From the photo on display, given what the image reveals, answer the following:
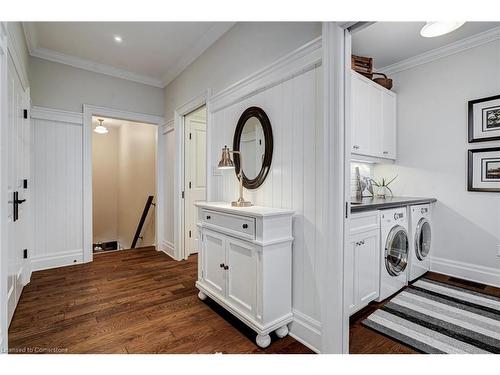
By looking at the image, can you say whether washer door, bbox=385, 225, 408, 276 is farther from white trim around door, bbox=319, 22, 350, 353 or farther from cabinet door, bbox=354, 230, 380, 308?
white trim around door, bbox=319, 22, 350, 353

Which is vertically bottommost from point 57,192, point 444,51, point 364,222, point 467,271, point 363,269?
point 467,271

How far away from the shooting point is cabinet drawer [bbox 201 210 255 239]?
1.71m

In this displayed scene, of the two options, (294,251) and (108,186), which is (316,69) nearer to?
(294,251)

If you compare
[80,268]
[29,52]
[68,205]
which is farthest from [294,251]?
[29,52]

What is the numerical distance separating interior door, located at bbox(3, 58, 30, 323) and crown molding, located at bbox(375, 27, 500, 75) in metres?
3.94

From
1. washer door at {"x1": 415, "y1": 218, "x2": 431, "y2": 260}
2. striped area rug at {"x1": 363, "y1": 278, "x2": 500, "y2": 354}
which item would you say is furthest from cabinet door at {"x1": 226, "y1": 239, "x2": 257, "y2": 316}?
washer door at {"x1": 415, "y1": 218, "x2": 431, "y2": 260}

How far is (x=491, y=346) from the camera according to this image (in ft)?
5.40

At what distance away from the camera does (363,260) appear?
202cm

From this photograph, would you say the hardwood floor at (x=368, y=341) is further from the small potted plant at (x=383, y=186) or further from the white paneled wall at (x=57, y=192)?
the white paneled wall at (x=57, y=192)

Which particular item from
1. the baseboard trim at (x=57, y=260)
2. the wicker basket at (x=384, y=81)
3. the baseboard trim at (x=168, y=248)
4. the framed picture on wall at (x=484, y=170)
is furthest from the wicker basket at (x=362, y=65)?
the baseboard trim at (x=57, y=260)

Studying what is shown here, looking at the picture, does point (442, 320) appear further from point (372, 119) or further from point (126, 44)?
point (126, 44)

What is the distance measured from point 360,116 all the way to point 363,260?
1.49 m

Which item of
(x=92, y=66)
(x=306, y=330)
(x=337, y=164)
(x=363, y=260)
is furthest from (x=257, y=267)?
(x=92, y=66)

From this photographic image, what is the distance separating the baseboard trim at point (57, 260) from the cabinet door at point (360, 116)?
3667mm
